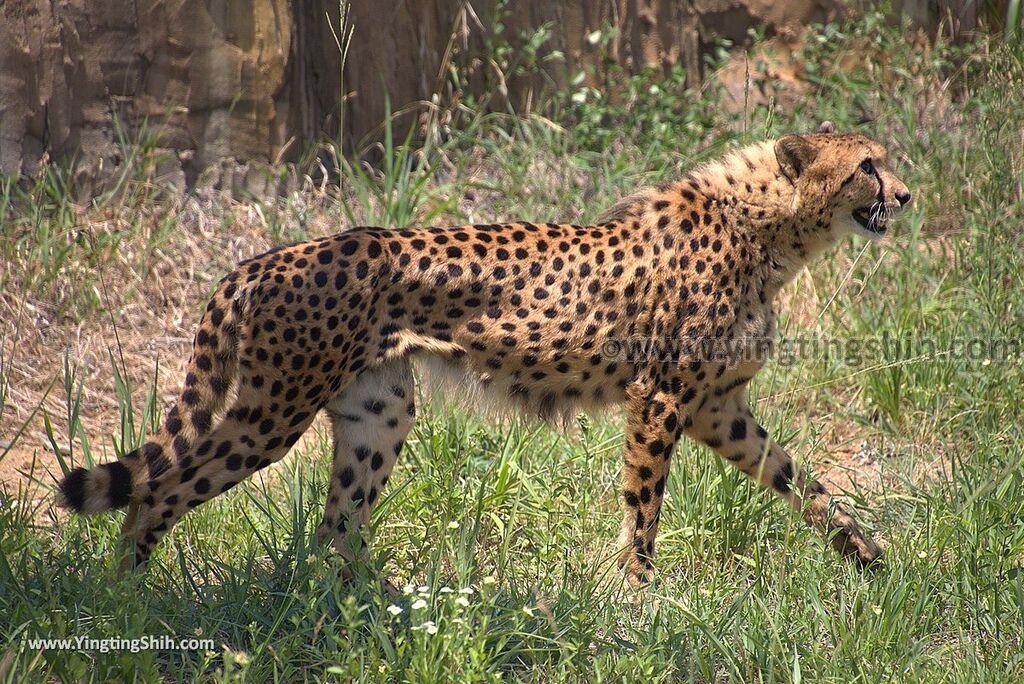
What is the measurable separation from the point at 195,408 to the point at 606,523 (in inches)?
63.8

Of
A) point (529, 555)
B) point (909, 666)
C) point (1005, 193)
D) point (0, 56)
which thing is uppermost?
point (0, 56)

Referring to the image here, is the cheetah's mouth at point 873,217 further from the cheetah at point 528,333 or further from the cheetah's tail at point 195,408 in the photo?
the cheetah's tail at point 195,408

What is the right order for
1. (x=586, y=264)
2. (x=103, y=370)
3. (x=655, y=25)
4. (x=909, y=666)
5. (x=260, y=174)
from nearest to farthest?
(x=909, y=666), (x=586, y=264), (x=103, y=370), (x=260, y=174), (x=655, y=25)

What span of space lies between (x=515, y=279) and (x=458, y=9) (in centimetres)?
359

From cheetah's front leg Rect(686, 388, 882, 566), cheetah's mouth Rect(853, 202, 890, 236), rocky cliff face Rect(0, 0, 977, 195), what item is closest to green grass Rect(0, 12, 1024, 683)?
cheetah's front leg Rect(686, 388, 882, 566)

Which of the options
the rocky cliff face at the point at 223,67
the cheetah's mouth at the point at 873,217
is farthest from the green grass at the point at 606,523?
the rocky cliff face at the point at 223,67

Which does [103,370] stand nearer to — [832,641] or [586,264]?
[586,264]

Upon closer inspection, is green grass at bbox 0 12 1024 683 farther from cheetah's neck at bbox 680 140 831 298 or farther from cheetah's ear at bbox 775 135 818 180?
cheetah's ear at bbox 775 135 818 180

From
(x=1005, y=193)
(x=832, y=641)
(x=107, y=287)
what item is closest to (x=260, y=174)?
(x=107, y=287)

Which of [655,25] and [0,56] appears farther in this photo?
[655,25]

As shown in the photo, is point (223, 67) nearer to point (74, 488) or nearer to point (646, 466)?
point (74, 488)

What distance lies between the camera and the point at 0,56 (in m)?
6.04

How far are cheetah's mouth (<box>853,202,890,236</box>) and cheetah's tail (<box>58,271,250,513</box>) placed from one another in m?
2.32

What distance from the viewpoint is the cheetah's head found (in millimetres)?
4477
